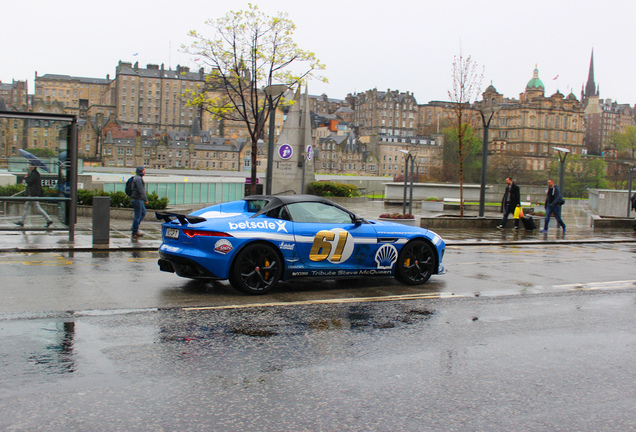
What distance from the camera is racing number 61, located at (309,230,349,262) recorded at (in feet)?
30.2

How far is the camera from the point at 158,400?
4586mm

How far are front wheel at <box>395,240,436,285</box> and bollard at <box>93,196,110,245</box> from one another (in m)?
7.18

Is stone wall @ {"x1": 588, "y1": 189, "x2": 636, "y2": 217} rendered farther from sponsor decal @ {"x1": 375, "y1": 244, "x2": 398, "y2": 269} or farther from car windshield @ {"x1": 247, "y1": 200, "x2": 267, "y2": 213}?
car windshield @ {"x1": 247, "y1": 200, "x2": 267, "y2": 213}

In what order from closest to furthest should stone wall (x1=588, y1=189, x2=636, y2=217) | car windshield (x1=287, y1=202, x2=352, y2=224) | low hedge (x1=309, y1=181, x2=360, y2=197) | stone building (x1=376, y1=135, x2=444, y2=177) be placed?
car windshield (x1=287, y1=202, x2=352, y2=224) → stone wall (x1=588, y1=189, x2=636, y2=217) → low hedge (x1=309, y1=181, x2=360, y2=197) → stone building (x1=376, y1=135, x2=444, y2=177)

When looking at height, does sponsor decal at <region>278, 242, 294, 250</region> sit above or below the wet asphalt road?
above

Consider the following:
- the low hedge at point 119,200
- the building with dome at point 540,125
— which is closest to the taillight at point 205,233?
the low hedge at point 119,200

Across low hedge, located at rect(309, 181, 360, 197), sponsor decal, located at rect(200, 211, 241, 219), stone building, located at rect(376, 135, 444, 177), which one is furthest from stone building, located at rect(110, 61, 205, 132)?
sponsor decal, located at rect(200, 211, 241, 219)

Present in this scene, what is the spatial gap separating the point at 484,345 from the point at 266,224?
3626 millimetres

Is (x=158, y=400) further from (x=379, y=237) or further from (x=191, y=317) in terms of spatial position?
(x=379, y=237)

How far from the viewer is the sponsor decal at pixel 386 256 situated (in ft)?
32.1

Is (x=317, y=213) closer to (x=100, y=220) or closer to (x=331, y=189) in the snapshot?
(x=100, y=220)

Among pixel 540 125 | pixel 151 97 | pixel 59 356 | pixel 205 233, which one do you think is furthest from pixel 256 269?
pixel 151 97

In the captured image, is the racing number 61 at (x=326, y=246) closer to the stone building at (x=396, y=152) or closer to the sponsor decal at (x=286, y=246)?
the sponsor decal at (x=286, y=246)

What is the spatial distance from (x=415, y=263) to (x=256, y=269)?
2730 millimetres
